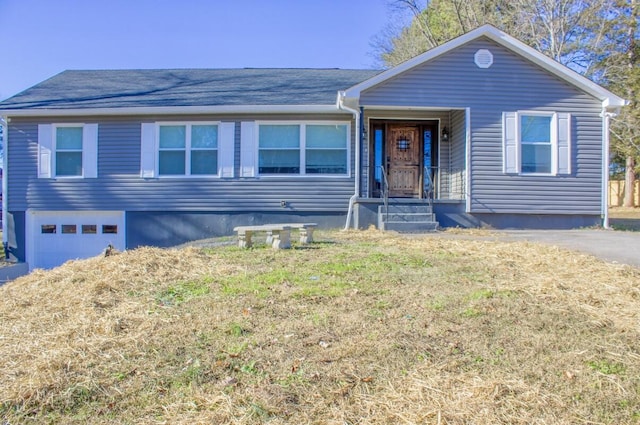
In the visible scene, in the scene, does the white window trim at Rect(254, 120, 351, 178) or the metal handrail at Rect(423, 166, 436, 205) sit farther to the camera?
the metal handrail at Rect(423, 166, 436, 205)

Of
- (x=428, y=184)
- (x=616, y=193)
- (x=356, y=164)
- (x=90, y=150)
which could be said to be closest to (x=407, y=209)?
(x=356, y=164)

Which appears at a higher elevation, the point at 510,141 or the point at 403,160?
the point at 510,141

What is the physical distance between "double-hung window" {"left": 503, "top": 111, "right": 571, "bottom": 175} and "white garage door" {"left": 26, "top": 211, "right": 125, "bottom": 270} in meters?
9.97

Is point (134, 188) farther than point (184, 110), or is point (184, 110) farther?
point (134, 188)

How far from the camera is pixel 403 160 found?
12250 millimetres

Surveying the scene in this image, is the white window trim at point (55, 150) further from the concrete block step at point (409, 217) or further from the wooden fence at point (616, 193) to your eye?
the wooden fence at point (616, 193)

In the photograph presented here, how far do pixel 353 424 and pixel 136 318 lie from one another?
7.04 ft

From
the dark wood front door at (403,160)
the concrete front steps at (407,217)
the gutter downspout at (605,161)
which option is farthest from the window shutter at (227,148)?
the gutter downspout at (605,161)

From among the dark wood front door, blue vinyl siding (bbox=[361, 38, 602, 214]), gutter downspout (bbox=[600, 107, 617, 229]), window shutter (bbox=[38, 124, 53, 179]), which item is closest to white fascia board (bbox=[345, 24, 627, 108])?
blue vinyl siding (bbox=[361, 38, 602, 214])

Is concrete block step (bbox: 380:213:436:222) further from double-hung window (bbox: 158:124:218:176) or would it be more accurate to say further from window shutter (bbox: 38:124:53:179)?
window shutter (bbox: 38:124:53:179)

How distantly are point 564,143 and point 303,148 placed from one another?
6.36 m

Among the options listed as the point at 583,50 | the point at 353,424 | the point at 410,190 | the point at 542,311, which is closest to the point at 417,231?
the point at 410,190

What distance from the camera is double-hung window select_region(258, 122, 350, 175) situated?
441 inches

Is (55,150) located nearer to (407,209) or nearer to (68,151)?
(68,151)
